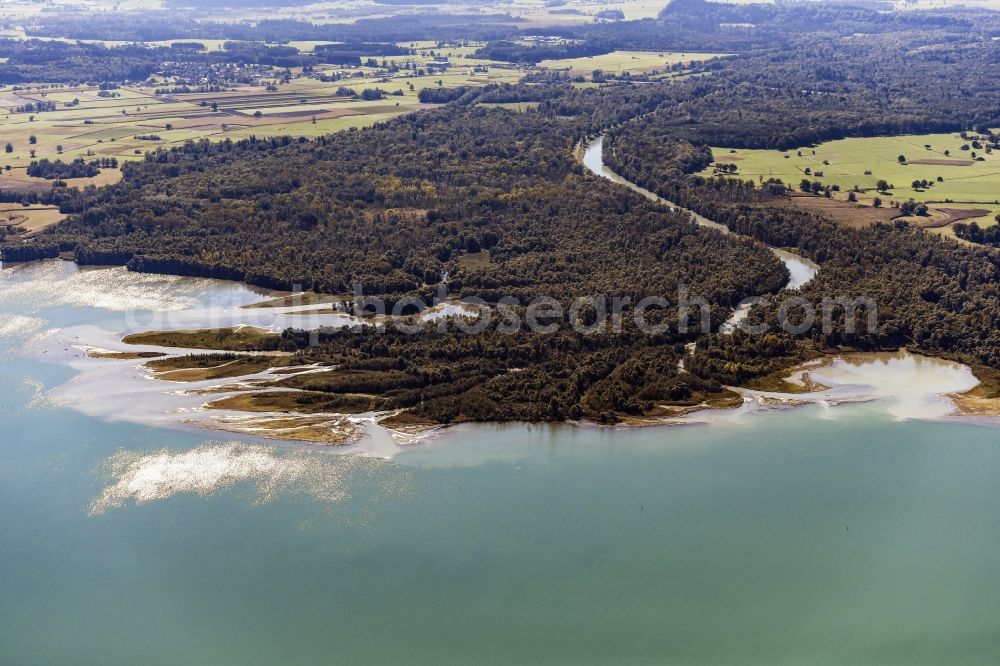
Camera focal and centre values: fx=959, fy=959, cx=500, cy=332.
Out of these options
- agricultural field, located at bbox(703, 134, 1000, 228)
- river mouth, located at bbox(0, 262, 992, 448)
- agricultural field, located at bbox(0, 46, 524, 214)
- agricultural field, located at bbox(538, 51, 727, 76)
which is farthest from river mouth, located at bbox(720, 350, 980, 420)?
agricultural field, located at bbox(538, 51, 727, 76)

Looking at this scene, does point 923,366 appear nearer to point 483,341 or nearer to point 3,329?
point 483,341

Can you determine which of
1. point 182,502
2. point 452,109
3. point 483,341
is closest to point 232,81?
point 452,109

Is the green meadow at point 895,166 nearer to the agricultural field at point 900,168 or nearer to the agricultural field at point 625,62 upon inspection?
the agricultural field at point 900,168

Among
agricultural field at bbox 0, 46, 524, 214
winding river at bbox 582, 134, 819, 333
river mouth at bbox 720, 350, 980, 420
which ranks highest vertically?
agricultural field at bbox 0, 46, 524, 214

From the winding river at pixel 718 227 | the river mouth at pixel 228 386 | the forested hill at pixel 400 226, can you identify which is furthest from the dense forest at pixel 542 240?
the river mouth at pixel 228 386

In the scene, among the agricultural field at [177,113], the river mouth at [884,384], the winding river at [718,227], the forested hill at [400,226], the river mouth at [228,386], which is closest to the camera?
the river mouth at [228,386]

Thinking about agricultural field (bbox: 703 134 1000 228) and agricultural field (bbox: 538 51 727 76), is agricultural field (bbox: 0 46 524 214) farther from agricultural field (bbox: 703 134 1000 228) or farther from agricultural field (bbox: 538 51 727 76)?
agricultural field (bbox: 703 134 1000 228)
